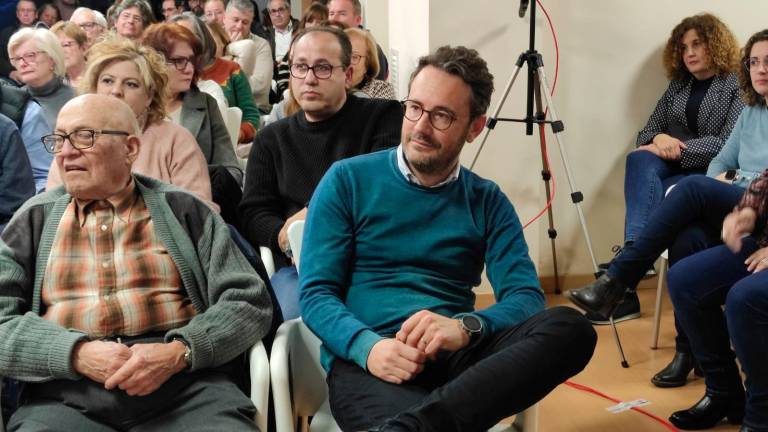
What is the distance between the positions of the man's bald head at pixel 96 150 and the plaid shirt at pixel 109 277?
41 millimetres

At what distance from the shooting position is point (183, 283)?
196 cm

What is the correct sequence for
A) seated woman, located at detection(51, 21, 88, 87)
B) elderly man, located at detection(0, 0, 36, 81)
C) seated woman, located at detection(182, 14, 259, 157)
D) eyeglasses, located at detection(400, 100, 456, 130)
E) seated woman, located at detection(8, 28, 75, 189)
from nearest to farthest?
eyeglasses, located at detection(400, 100, 456, 130) → seated woman, located at detection(8, 28, 75, 189) → seated woman, located at detection(182, 14, 259, 157) → seated woman, located at detection(51, 21, 88, 87) → elderly man, located at detection(0, 0, 36, 81)

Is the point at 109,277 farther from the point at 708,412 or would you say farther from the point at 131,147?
the point at 708,412

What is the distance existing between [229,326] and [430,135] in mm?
609

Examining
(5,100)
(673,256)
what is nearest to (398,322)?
(673,256)

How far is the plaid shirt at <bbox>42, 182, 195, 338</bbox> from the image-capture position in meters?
1.89

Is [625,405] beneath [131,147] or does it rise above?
beneath

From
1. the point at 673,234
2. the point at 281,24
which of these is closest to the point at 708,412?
the point at 673,234

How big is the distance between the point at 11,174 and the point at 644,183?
8.26 ft

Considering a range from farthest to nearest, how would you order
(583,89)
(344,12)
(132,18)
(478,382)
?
(132,18), (344,12), (583,89), (478,382)

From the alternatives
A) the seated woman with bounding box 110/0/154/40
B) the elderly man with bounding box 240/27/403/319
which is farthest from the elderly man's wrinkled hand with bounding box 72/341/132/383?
the seated woman with bounding box 110/0/154/40

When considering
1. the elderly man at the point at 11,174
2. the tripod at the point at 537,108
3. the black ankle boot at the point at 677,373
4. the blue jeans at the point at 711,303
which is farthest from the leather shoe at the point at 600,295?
the elderly man at the point at 11,174

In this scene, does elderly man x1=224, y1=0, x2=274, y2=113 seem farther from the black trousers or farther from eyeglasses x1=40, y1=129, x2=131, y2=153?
the black trousers

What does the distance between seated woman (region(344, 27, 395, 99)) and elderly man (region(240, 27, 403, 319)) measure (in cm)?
87
